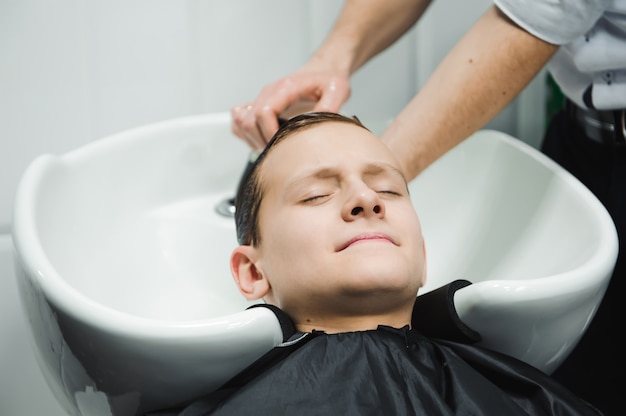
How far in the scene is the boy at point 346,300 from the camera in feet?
2.88

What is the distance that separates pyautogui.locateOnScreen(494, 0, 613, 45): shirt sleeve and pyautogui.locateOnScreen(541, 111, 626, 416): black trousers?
0.84 feet

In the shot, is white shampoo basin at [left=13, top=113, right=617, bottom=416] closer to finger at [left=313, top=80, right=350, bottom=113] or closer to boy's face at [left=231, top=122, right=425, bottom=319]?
boy's face at [left=231, top=122, right=425, bottom=319]

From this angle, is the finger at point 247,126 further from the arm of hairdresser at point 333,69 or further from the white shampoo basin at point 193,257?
the white shampoo basin at point 193,257

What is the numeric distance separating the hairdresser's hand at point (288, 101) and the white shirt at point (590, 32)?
1.07 ft

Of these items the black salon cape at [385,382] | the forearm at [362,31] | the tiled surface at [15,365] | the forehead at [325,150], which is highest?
the forearm at [362,31]

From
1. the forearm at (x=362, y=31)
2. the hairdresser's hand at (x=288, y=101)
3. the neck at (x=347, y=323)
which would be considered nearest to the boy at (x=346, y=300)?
the neck at (x=347, y=323)

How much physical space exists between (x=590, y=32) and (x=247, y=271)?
2.16ft

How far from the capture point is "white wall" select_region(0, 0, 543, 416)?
1481 mm

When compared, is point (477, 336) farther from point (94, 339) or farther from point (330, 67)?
point (330, 67)

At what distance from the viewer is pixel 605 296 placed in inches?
52.4

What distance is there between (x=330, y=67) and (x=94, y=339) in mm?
744

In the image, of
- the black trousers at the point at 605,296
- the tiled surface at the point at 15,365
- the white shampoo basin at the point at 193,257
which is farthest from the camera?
the tiled surface at the point at 15,365

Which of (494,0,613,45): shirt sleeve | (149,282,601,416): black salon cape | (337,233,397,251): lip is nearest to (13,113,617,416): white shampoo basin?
(149,282,601,416): black salon cape

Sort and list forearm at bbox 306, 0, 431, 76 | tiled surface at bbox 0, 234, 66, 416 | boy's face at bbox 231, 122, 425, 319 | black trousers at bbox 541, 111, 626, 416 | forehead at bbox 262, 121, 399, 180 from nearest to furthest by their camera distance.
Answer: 1. boy's face at bbox 231, 122, 425, 319
2. forehead at bbox 262, 121, 399, 180
3. black trousers at bbox 541, 111, 626, 416
4. forearm at bbox 306, 0, 431, 76
5. tiled surface at bbox 0, 234, 66, 416
